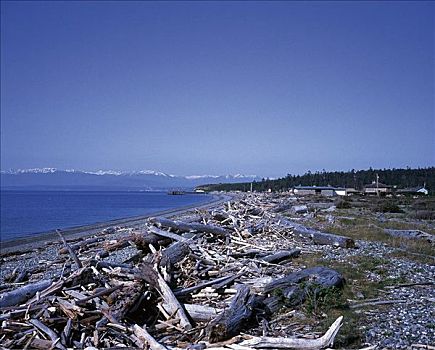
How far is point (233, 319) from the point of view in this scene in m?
7.06

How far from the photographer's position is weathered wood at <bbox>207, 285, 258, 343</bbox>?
680 centimetres

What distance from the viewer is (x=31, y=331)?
6.93m

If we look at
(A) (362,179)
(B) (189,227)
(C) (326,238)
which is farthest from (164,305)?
(A) (362,179)

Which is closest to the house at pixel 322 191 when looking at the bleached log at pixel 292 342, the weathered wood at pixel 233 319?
the weathered wood at pixel 233 319

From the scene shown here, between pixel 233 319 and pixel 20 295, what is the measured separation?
4663mm

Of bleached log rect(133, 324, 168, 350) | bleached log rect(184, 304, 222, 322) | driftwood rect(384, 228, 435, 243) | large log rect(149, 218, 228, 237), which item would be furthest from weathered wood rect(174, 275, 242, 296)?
driftwood rect(384, 228, 435, 243)

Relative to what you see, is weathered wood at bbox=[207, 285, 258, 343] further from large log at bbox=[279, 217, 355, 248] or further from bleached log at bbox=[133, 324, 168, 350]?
large log at bbox=[279, 217, 355, 248]

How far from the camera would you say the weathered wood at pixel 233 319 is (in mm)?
6797

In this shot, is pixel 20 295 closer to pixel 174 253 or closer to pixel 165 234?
pixel 174 253

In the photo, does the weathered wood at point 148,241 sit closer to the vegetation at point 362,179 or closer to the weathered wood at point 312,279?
the weathered wood at point 312,279

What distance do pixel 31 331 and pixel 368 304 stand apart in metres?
6.91

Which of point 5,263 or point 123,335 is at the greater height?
point 123,335

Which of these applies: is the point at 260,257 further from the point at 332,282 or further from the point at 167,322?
the point at 167,322

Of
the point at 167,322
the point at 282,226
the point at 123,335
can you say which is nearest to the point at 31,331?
the point at 123,335
